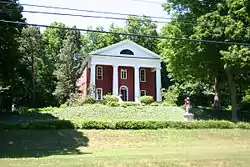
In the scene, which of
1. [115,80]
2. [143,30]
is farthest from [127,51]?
[143,30]

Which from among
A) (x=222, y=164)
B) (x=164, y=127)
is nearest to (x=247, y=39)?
(x=164, y=127)

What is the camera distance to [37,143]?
2158 centimetres

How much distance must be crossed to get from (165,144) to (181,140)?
5.91 feet

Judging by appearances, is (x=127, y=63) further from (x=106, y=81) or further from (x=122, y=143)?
(x=122, y=143)

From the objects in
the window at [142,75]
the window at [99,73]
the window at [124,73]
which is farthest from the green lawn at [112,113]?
the window at [142,75]

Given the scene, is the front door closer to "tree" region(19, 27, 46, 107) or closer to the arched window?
the arched window

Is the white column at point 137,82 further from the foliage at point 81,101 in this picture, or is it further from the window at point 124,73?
the foliage at point 81,101

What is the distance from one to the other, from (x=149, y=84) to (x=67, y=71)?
11.5 metres

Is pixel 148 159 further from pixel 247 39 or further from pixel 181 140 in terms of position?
pixel 247 39

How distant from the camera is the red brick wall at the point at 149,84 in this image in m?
51.4

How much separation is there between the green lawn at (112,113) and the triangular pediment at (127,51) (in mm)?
15434

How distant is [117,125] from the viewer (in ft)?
84.3

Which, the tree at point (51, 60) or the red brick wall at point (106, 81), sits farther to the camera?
the tree at point (51, 60)

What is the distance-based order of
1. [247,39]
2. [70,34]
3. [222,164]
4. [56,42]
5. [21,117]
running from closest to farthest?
[222,164] < [247,39] < [21,117] < [70,34] < [56,42]
